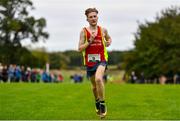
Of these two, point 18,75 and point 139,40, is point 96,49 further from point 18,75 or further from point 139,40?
point 139,40

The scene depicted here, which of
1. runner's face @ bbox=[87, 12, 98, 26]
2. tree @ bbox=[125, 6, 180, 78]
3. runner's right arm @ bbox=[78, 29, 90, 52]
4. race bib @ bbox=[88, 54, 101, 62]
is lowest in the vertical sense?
race bib @ bbox=[88, 54, 101, 62]

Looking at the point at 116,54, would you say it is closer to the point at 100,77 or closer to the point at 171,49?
the point at 171,49

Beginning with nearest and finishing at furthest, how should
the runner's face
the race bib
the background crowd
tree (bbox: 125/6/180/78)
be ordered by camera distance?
1. the runner's face
2. the race bib
3. the background crowd
4. tree (bbox: 125/6/180/78)

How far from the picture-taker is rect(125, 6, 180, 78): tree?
283 ft

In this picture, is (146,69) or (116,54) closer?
(146,69)

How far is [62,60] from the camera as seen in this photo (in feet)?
620

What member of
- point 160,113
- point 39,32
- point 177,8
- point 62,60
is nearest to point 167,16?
point 177,8

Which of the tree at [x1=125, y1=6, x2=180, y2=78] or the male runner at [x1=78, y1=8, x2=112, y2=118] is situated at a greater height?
the tree at [x1=125, y1=6, x2=180, y2=78]

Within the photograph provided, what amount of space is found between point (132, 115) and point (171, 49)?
73.2 metres

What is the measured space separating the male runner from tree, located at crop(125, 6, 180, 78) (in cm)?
7209

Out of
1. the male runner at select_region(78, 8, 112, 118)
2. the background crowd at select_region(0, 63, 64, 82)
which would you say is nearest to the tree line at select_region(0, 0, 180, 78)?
the background crowd at select_region(0, 63, 64, 82)

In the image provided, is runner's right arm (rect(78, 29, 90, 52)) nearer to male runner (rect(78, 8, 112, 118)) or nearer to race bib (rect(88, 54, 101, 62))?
male runner (rect(78, 8, 112, 118))

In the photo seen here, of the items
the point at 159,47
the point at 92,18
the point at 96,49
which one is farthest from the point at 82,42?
the point at 159,47

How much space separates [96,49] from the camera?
13.6 metres
